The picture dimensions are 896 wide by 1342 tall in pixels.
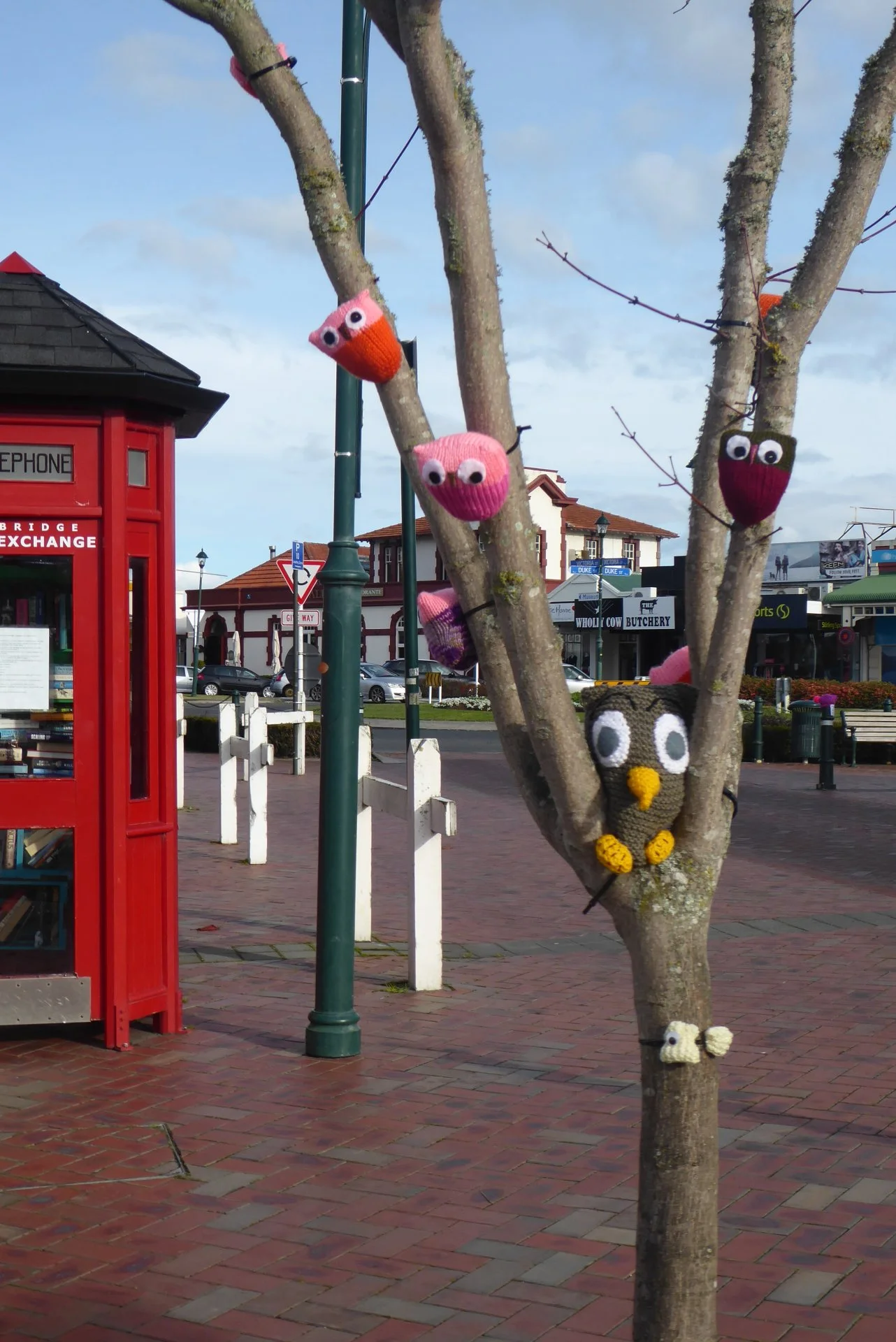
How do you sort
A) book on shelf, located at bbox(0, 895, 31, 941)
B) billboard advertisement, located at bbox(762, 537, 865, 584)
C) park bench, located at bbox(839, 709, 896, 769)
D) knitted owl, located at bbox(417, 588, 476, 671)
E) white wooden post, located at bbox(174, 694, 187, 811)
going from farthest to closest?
1. billboard advertisement, located at bbox(762, 537, 865, 584)
2. park bench, located at bbox(839, 709, 896, 769)
3. white wooden post, located at bbox(174, 694, 187, 811)
4. book on shelf, located at bbox(0, 895, 31, 941)
5. knitted owl, located at bbox(417, 588, 476, 671)

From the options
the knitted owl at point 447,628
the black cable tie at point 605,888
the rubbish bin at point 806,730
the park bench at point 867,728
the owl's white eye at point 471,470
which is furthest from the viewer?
the park bench at point 867,728

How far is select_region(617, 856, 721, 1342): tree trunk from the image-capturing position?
8.57 feet

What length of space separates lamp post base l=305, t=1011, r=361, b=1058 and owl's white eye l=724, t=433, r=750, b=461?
433 cm

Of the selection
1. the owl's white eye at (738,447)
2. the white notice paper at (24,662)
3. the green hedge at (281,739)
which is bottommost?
the green hedge at (281,739)

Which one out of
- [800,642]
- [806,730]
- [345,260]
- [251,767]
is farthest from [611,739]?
[800,642]

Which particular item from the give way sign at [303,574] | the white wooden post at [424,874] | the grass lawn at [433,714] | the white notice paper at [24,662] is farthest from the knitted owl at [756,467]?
the grass lawn at [433,714]

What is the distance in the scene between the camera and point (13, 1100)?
568 centimetres

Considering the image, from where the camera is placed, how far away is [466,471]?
2.37 meters

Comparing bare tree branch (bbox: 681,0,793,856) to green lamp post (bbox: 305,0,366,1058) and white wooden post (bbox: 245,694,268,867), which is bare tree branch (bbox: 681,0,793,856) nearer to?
green lamp post (bbox: 305,0,366,1058)

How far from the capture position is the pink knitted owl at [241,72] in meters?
2.75

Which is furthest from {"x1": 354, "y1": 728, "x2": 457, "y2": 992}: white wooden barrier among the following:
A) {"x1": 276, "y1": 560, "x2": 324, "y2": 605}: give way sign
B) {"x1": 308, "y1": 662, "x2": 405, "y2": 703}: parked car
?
{"x1": 308, "y1": 662, "x2": 405, "y2": 703}: parked car

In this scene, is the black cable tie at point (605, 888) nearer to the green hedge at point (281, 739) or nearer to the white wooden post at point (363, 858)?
the white wooden post at point (363, 858)

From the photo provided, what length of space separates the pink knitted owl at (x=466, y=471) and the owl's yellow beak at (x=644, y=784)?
1.78 ft

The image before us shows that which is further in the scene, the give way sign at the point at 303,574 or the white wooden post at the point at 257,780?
the give way sign at the point at 303,574
